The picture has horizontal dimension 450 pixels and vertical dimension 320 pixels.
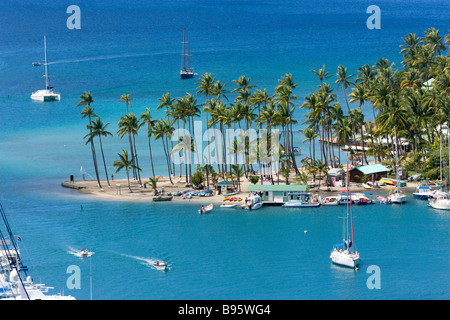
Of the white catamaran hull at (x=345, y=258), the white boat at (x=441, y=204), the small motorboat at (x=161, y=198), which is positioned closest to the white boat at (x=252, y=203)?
the small motorboat at (x=161, y=198)

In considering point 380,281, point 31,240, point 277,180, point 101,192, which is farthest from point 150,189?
point 380,281

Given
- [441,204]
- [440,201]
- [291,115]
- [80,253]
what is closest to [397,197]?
[440,201]

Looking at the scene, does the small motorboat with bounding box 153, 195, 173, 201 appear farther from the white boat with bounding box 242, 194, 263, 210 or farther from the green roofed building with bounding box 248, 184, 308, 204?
the green roofed building with bounding box 248, 184, 308, 204

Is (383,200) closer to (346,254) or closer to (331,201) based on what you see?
(331,201)

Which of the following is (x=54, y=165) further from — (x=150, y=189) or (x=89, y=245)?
(x=89, y=245)

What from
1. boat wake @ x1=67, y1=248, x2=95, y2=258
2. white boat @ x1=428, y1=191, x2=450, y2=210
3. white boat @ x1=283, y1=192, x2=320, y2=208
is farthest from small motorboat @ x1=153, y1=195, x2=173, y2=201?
white boat @ x1=428, y1=191, x2=450, y2=210
